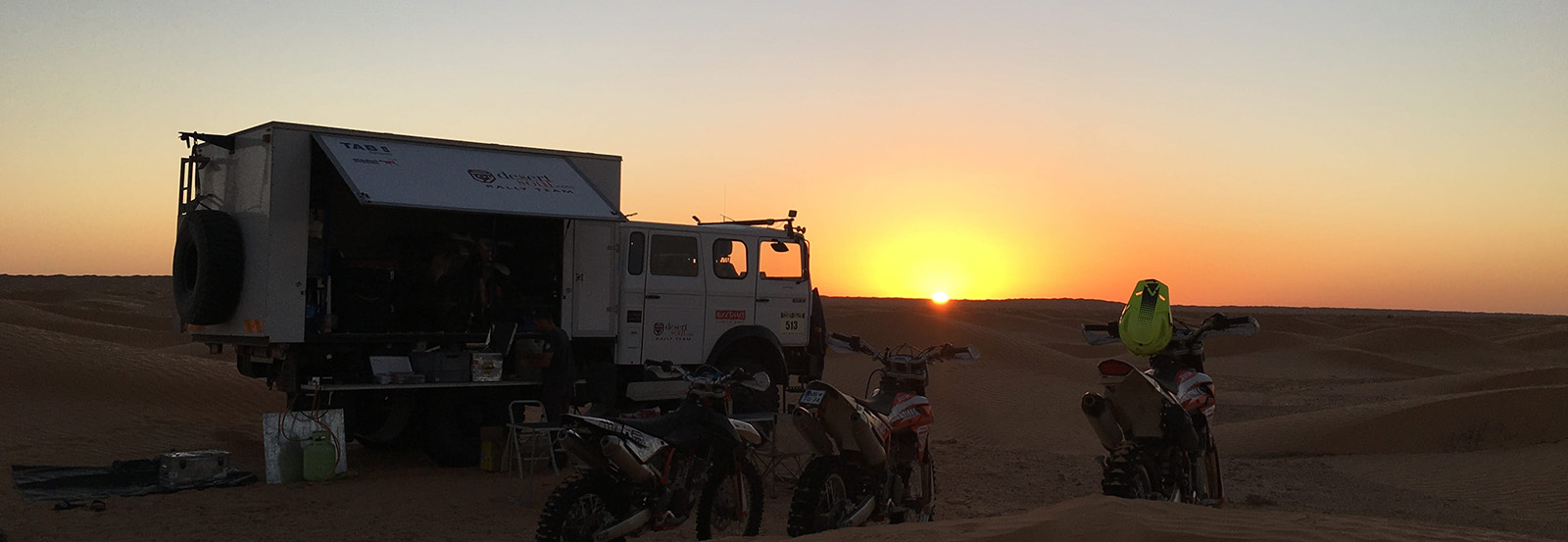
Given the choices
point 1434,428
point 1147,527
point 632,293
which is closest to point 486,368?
point 632,293

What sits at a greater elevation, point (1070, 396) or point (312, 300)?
point (312, 300)

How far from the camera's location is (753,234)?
15195 mm

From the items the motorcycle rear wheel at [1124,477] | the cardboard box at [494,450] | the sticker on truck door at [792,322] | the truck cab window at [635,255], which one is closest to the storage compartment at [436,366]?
the cardboard box at [494,450]

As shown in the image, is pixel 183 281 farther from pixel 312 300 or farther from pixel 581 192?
pixel 581 192

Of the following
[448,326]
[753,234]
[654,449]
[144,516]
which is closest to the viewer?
[654,449]

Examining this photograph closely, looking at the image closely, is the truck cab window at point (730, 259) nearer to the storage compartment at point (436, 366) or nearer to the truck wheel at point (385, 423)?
the storage compartment at point (436, 366)

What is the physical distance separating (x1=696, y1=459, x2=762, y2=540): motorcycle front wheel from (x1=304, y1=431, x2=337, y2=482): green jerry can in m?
5.10

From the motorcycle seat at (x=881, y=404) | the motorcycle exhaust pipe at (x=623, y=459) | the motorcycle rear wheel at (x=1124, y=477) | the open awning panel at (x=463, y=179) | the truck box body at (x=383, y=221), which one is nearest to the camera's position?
the motorcycle exhaust pipe at (x=623, y=459)

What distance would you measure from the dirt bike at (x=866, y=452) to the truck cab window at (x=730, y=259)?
5940 mm

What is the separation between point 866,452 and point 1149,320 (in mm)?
2565

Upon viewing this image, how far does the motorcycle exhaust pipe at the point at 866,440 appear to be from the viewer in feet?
26.3

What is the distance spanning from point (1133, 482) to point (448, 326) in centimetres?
844

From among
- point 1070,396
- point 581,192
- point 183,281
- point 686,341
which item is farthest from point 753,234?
point 1070,396

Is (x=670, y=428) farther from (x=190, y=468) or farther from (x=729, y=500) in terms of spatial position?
(x=190, y=468)
